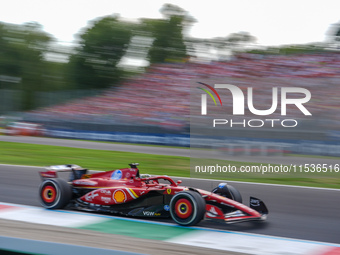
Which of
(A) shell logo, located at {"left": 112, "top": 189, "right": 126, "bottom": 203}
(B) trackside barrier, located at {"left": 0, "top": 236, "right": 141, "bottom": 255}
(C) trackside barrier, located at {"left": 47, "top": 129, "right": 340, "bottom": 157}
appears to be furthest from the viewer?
(C) trackside barrier, located at {"left": 47, "top": 129, "right": 340, "bottom": 157}

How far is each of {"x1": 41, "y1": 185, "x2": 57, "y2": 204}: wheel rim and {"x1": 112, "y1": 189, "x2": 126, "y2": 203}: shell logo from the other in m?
0.84

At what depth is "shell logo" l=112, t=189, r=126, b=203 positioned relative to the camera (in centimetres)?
557

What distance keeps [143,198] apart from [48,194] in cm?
132

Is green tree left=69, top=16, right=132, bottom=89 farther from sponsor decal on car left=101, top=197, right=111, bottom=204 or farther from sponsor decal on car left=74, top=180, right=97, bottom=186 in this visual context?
sponsor decal on car left=101, top=197, right=111, bottom=204

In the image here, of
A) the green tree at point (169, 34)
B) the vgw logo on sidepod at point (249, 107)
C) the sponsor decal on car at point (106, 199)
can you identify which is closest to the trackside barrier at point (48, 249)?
the sponsor decal on car at point (106, 199)

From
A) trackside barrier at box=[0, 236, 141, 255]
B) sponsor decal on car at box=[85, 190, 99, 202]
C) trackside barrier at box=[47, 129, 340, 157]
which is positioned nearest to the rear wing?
sponsor decal on car at box=[85, 190, 99, 202]

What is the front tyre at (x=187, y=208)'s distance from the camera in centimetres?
500

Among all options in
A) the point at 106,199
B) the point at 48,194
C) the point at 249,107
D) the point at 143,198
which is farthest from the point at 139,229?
the point at 249,107

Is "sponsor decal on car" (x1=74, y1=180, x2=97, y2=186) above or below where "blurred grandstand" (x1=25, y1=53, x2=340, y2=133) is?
below

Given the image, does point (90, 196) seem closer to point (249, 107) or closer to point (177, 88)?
point (249, 107)

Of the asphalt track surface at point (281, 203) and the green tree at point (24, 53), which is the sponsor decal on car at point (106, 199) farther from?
the green tree at point (24, 53)

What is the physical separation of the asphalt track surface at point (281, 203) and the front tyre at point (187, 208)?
1.01 ft

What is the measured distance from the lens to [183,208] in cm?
A: 511

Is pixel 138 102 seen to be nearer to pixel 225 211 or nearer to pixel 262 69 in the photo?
pixel 262 69
